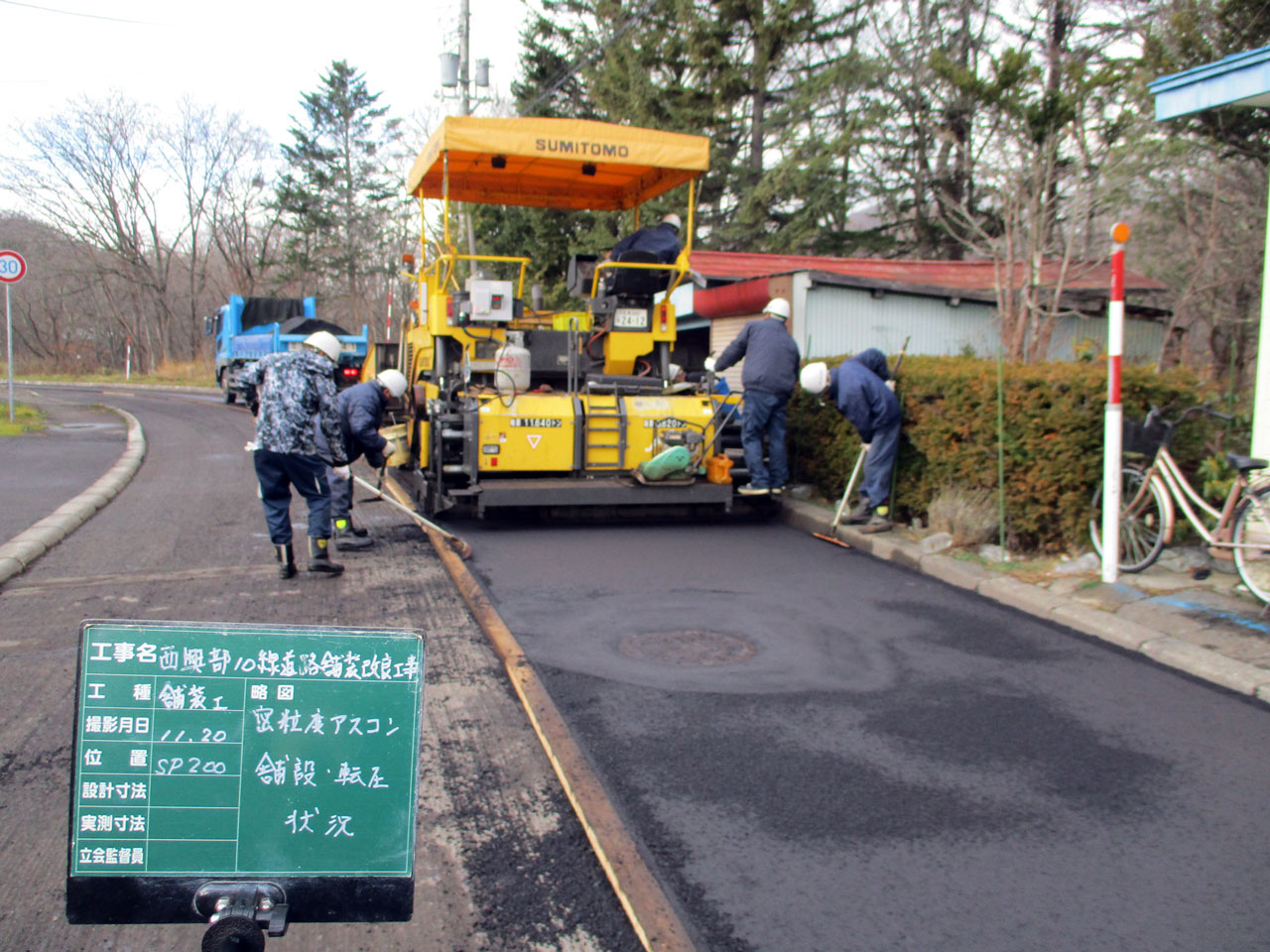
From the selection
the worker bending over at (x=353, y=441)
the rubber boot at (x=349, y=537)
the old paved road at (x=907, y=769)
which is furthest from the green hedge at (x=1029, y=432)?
the rubber boot at (x=349, y=537)

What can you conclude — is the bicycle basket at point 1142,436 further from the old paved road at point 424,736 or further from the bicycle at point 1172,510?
the old paved road at point 424,736

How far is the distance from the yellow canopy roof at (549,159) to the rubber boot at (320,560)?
403cm

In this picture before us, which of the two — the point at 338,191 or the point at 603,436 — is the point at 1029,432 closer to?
the point at 603,436

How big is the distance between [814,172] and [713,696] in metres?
20.5

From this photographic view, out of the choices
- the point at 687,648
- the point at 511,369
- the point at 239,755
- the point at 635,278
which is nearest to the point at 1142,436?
the point at 687,648

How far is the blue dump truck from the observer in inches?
898

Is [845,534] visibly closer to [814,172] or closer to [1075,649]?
[1075,649]

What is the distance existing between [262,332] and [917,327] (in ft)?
53.3

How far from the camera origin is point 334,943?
9.70 feet

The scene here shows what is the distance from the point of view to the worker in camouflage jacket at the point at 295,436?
7062 millimetres

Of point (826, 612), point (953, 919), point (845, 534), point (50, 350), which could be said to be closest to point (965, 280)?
point (845, 534)

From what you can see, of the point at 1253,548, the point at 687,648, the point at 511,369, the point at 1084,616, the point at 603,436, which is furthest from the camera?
the point at 511,369

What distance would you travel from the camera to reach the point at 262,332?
2417 cm

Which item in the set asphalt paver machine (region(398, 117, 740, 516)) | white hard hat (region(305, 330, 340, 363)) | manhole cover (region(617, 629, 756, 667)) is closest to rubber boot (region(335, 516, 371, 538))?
asphalt paver machine (region(398, 117, 740, 516))
